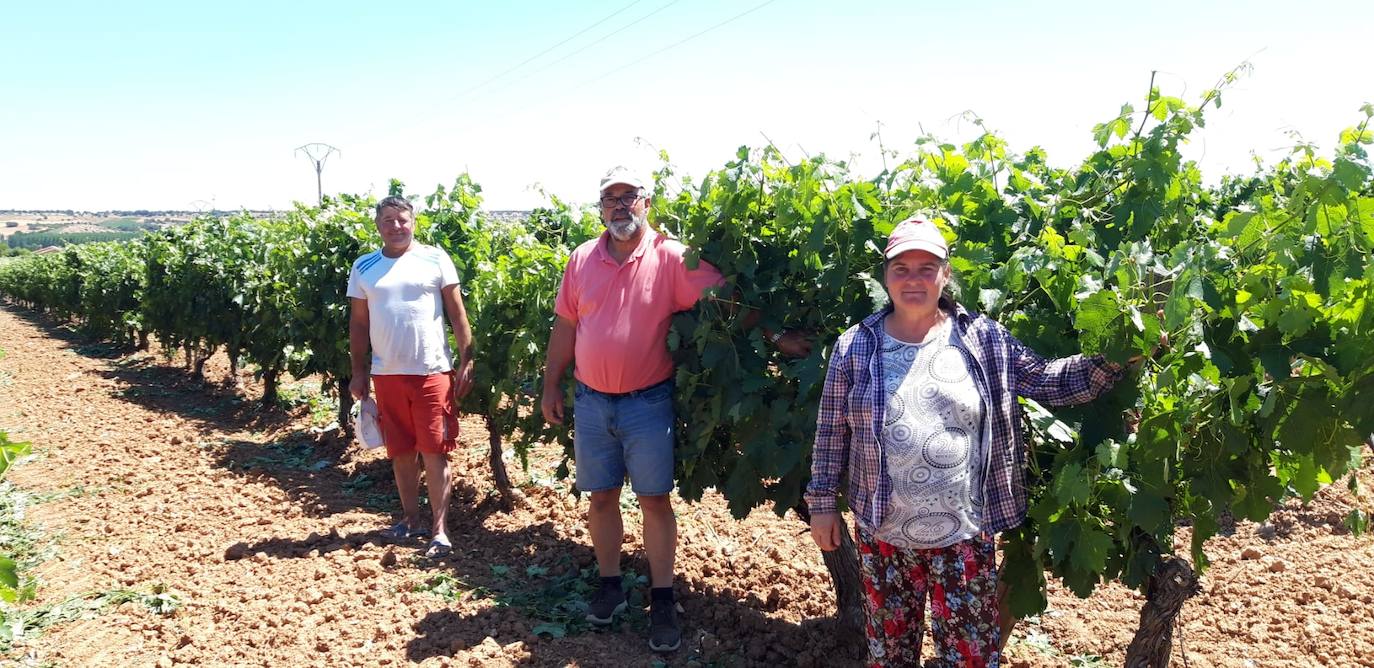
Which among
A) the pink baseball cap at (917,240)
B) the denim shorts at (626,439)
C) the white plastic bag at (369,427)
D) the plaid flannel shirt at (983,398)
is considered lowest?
the white plastic bag at (369,427)

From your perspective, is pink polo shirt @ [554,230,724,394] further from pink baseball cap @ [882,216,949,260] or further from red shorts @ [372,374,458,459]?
red shorts @ [372,374,458,459]

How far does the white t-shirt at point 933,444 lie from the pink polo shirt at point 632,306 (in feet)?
3.57

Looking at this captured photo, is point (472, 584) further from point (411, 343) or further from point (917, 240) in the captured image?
point (917, 240)

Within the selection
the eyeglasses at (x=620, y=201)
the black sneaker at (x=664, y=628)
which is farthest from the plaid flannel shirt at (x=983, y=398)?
the black sneaker at (x=664, y=628)

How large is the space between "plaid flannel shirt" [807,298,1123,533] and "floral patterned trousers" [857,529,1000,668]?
96mm

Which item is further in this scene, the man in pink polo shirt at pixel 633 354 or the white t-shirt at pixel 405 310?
the white t-shirt at pixel 405 310

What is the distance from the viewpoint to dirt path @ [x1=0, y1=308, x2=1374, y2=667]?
12.0 feet

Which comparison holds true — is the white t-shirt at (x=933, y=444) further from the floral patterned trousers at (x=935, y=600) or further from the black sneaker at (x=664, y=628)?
the black sneaker at (x=664, y=628)

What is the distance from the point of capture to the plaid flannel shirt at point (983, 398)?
7.93 ft

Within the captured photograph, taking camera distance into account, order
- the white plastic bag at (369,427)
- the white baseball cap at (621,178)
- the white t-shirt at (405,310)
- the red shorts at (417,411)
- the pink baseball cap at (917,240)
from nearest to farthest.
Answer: the pink baseball cap at (917,240) → the white baseball cap at (621,178) → the white t-shirt at (405,310) → the red shorts at (417,411) → the white plastic bag at (369,427)

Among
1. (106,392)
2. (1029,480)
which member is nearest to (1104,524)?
(1029,480)

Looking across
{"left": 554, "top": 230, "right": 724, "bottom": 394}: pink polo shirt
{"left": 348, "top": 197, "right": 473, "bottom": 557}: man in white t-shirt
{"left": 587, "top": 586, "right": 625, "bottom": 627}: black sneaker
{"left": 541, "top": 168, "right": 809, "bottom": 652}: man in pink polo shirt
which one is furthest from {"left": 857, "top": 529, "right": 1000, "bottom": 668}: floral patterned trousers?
{"left": 348, "top": 197, "right": 473, "bottom": 557}: man in white t-shirt

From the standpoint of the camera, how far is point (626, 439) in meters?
3.50

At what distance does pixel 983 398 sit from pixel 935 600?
57 centimetres
